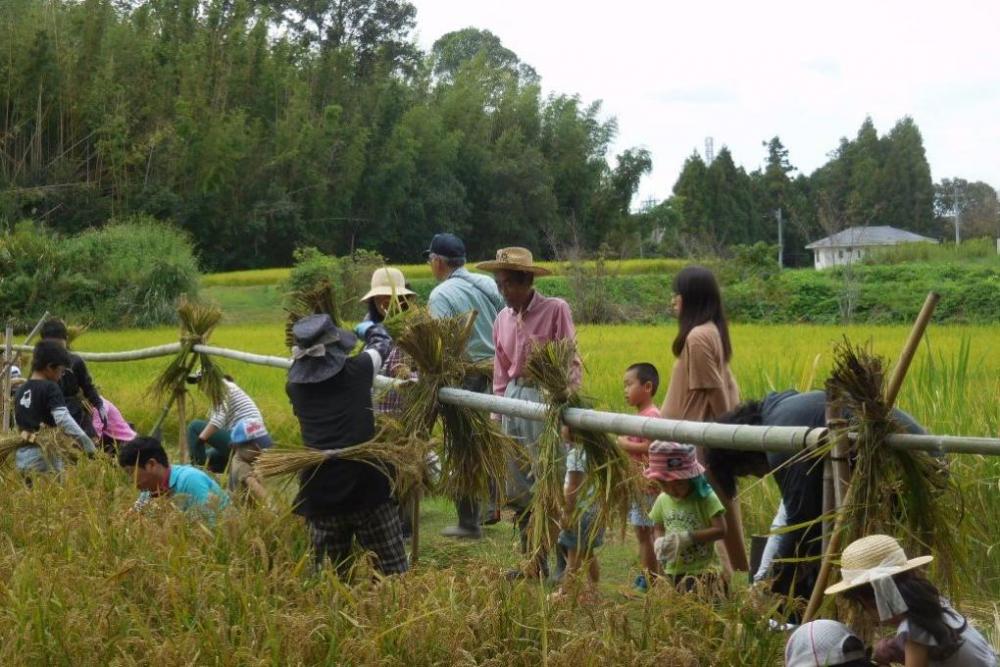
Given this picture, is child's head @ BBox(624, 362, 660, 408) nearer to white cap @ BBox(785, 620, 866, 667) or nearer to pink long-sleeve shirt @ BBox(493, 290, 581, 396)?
pink long-sleeve shirt @ BBox(493, 290, 581, 396)

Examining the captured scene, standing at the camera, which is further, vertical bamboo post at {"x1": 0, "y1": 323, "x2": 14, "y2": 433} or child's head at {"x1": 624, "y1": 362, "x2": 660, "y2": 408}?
vertical bamboo post at {"x1": 0, "y1": 323, "x2": 14, "y2": 433}

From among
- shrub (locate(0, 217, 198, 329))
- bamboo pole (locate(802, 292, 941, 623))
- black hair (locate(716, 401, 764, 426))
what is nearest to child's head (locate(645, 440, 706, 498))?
black hair (locate(716, 401, 764, 426))

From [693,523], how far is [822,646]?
4.70 feet

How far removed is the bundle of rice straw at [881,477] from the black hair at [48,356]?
527 centimetres

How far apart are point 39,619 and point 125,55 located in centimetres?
3703

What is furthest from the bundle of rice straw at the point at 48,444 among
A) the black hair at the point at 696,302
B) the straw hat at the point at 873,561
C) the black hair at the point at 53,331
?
the straw hat at the point at 873,561

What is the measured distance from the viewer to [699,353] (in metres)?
5.48

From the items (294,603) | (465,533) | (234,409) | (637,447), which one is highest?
(637,447)

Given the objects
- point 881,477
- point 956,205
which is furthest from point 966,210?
point 881,477

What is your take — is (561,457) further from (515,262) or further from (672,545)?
(515,262)

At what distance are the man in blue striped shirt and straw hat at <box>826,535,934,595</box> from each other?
3.43 meters

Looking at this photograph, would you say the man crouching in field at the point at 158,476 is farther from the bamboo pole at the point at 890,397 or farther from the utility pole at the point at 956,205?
the utility pole at the point at 956,205

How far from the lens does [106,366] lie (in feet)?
47.9

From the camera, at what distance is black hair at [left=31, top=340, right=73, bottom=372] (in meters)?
7.46
